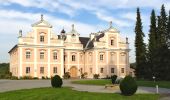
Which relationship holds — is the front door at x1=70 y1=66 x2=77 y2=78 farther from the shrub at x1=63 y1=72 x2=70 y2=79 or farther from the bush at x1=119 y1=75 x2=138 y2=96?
the bush at x1=119 y1=75 x2=138 y2=96

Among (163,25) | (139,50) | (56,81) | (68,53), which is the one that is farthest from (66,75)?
(56,81)

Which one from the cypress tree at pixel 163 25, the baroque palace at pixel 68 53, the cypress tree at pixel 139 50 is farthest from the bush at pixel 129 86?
the baroque palace at pixel 68 53

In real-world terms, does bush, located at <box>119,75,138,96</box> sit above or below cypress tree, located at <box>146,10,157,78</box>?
below

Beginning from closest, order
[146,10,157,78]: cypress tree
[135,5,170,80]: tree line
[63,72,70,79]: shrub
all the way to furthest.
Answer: [135,5,170,80]: tree line
[146,10,157,78]: cypress tree
[63,72,70,79]: shrub

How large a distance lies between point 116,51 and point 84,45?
767 cm

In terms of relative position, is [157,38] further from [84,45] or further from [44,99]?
[44,99]

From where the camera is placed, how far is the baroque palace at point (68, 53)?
202 ft

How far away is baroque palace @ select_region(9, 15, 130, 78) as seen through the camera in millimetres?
61656

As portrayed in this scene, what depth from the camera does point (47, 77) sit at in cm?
6256

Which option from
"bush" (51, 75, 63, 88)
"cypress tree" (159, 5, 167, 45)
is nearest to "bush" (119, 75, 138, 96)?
"bush" (51, 75, 63, 88)

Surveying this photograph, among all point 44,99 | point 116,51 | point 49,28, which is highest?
point 49,28

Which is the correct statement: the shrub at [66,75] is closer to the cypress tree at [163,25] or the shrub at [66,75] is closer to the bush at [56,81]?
the cypress tree at [163,25]

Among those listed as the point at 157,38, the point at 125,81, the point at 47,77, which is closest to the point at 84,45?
the point at 47,77

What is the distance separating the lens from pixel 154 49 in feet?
177
